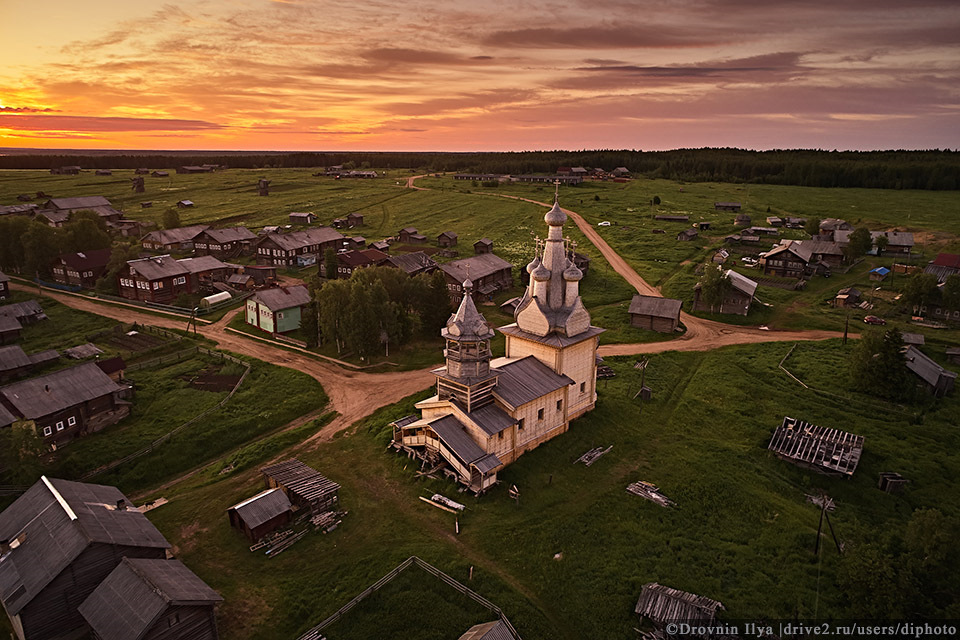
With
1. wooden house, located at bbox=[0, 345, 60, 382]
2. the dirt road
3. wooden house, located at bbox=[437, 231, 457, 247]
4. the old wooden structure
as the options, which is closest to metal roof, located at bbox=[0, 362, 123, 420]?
wooden house, located at bbox=[0, 345, 60, 382]

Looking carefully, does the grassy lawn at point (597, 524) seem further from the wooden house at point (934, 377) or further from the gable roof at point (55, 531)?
the gable roof at point (55, 531)

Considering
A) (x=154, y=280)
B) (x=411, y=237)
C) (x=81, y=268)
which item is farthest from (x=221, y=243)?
(x=411, y=237)

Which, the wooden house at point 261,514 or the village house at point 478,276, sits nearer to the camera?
the wooden house at point 261,514

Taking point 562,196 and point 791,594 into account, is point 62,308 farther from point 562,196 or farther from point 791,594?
point 562,196

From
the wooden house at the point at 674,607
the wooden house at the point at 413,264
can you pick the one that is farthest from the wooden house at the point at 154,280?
the wooden house at the point at 674,607

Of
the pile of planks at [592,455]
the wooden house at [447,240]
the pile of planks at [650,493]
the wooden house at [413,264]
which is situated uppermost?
the wooden house at [447,240]

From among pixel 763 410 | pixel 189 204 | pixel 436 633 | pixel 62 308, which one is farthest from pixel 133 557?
pixel 189 204
